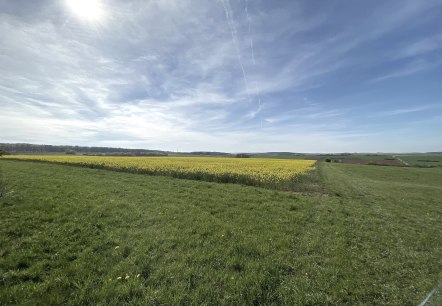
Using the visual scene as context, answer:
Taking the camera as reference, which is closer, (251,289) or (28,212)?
(251,289)

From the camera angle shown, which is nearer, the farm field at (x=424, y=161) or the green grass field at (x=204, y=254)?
the green grass field at (x=204, y=254)

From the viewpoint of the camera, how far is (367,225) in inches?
355

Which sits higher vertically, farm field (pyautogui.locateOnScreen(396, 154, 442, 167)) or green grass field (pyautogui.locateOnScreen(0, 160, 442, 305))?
farm field (pyautogui.locateOnScreen(396, 154, 442, 167))

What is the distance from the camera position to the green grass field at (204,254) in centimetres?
424

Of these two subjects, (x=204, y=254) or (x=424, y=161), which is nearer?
(x=204, y=254)

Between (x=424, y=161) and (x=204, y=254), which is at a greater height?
(x=424, y=161)

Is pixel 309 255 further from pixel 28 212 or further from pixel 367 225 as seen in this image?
pixel 28 212

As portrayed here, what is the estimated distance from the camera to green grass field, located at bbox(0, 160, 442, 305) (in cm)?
424

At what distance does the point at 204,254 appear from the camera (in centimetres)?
567

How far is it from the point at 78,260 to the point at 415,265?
26.5 ft

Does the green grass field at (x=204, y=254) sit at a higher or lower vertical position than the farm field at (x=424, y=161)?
lower

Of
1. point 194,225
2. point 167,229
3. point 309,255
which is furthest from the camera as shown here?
point 194,225

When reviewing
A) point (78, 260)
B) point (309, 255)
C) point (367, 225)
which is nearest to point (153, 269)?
point (78, 260)

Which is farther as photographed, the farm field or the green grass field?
the farm field
